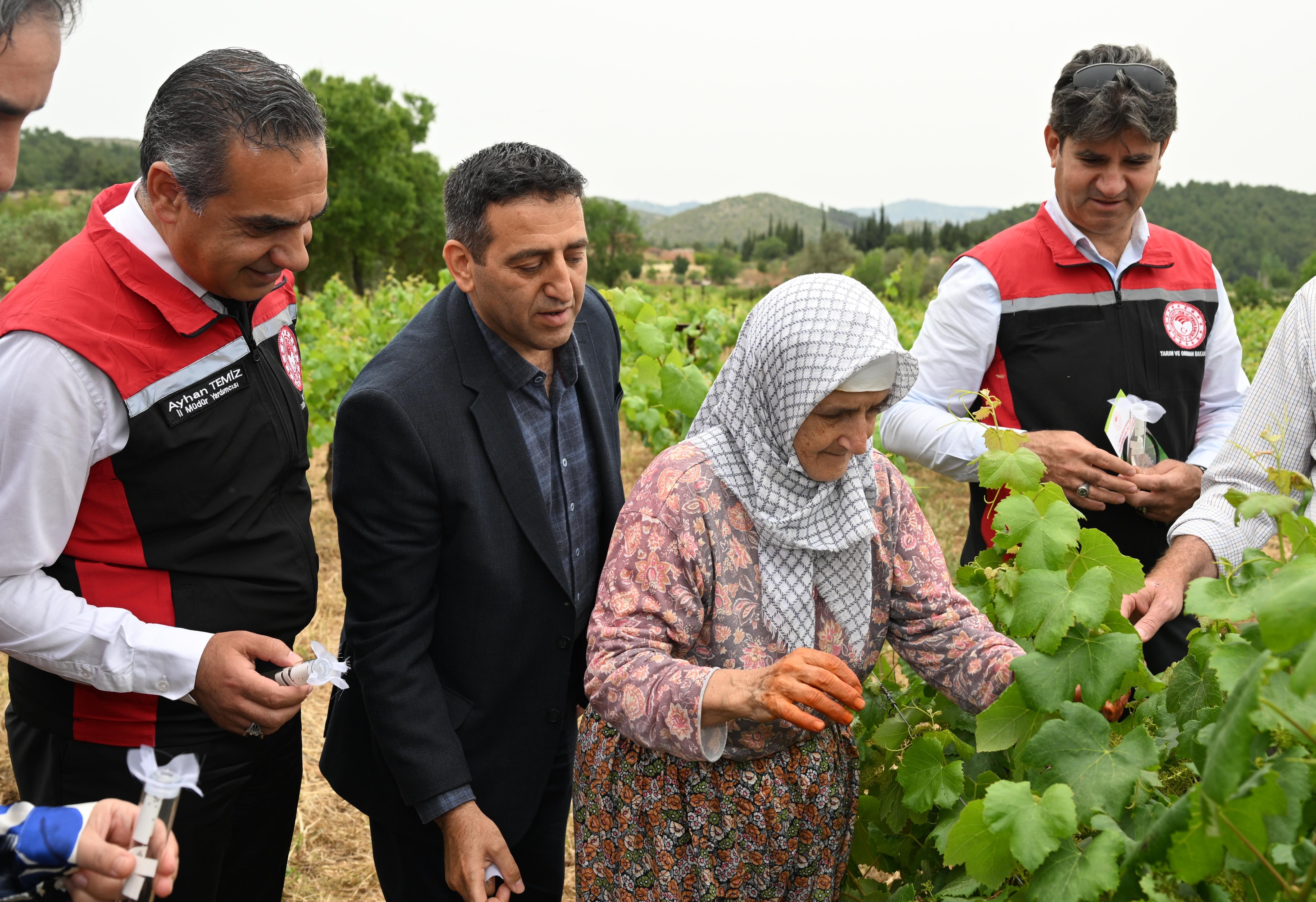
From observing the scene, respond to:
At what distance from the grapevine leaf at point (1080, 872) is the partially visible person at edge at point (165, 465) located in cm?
130

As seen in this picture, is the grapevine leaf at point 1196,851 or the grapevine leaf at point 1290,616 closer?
the grapevine leaf at point 1290,616

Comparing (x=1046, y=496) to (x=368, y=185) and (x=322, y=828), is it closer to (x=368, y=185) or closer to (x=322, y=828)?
(x=322, y=828)

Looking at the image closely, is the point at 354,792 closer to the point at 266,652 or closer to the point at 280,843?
the point at 280,843

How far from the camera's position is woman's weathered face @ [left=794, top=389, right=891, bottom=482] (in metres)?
1.61

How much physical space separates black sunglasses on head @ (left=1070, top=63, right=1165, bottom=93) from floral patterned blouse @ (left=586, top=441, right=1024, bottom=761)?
1.28 m

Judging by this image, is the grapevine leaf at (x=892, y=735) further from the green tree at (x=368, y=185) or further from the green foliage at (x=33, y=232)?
the green tree at (x=368, y=185)

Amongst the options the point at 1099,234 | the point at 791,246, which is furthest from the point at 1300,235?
the point at 1099,234

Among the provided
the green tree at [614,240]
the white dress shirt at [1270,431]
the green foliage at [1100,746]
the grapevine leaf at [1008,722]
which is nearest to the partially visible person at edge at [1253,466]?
the white dress shirt at [1270,431]

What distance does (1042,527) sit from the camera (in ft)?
4.87

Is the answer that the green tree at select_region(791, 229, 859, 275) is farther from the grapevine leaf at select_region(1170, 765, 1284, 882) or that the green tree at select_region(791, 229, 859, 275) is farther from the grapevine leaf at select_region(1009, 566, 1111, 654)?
the grapevine leaf at select_region(1170, 765, 1284, 882)

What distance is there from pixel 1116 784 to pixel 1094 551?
0.43 metres

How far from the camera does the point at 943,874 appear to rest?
5.37 feet

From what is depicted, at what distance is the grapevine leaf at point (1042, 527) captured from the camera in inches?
57.6

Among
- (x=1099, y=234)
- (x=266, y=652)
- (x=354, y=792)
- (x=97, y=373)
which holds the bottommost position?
(x=354, y=792)
